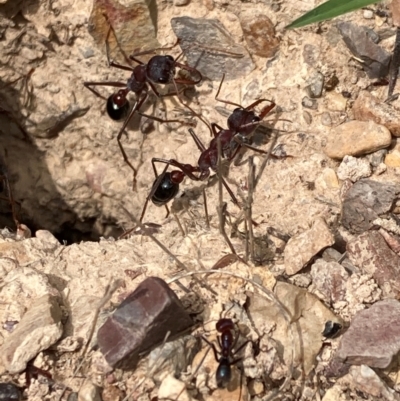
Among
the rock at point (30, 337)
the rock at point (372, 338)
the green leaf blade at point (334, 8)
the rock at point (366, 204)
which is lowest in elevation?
the rock at point (372, 338)

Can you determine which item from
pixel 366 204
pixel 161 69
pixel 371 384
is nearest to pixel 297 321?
pixel 371 384

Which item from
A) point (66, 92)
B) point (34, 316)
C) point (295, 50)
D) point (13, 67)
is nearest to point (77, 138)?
point (66, 92)

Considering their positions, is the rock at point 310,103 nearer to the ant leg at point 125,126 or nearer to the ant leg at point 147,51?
the ant leg at point 147,51

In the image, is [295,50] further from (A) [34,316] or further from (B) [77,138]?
(A) [34,316]

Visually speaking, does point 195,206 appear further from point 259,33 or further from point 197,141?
point 259,33

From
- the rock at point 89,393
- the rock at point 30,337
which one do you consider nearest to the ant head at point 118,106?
the rock at point 30,337
